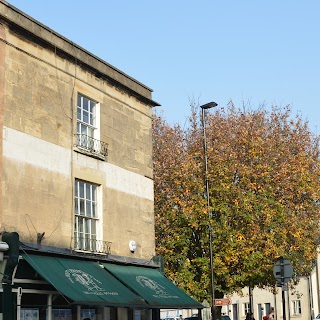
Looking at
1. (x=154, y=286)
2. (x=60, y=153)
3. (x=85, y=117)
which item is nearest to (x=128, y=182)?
(x=85, y=117)

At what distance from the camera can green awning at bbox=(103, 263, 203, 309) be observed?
19.3 meters

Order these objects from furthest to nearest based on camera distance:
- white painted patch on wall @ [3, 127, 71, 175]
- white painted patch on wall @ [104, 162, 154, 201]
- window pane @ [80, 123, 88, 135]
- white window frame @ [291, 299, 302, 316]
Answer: white window frame @ [291, 299, 302, 316]
white painted patch on wall @ [104, 162, 154, 201]
window pane @ [80, 123, 88, 135]
white painted patch on wall @ [3, 127, 71, 175]

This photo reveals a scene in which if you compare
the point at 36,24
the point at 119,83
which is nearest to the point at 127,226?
the point at 119,83

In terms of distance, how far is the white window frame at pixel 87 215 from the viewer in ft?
62.0

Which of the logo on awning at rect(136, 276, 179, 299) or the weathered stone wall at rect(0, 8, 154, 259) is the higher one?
the weathered stone wall at rect(0, 8, 154, 259)

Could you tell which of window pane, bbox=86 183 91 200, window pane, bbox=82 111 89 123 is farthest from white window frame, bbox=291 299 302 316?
window pane, bbox=82 111 89 123

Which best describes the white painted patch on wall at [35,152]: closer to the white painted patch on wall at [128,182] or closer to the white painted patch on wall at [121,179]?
the white painted patch on wall at [121,179]

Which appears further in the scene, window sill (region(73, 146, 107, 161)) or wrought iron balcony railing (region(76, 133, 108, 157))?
wrought iron balcony railing (region(76, 133, 108, 157))

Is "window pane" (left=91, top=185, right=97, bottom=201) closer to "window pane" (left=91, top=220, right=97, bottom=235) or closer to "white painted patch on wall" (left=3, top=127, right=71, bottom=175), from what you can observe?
"window pane" (left=91, top=220, right=97, bottom=235)

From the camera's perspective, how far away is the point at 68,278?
16641mm

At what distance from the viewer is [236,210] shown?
28.9m

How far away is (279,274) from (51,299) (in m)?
6.14

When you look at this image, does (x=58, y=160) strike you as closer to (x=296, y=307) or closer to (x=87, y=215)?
(x=87, y=215)

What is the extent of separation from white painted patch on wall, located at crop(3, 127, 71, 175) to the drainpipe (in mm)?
2099
